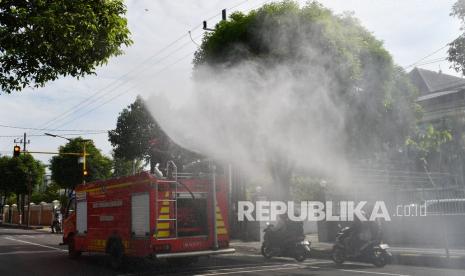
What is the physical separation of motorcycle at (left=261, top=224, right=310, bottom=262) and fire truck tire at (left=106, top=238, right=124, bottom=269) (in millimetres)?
4645

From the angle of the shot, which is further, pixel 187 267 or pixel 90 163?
pixel 90 163

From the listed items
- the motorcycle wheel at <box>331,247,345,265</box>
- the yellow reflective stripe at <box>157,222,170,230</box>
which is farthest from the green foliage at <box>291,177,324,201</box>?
the yellow reflective stripe at <box>157,222,170,230</box>

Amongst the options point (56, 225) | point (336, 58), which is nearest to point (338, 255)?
point (336, 58)

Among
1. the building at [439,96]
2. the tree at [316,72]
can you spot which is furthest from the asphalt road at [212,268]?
the building at [439,96]

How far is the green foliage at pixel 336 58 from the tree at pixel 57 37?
Result: 20.5 feet

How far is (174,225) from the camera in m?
11.3

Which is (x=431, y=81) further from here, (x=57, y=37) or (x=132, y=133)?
(x=57, y=37)

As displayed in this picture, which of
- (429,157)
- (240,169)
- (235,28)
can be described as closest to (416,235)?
(240,169)

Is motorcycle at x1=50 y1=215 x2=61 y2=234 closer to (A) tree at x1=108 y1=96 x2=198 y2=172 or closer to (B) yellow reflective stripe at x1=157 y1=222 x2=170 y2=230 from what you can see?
(A) tree at x1=108 y1=96 x2=198 y2=172

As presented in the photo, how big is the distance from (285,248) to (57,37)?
28.4 ft

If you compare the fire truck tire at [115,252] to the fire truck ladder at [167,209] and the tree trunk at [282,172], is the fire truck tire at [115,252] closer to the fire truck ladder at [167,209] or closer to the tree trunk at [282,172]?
the fire truck ladder at [167,209]

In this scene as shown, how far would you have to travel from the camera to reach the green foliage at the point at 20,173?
47.7m

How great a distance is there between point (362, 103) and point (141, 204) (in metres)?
8.60

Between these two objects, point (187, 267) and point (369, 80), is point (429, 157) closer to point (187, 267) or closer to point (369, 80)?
point (369, 80)
